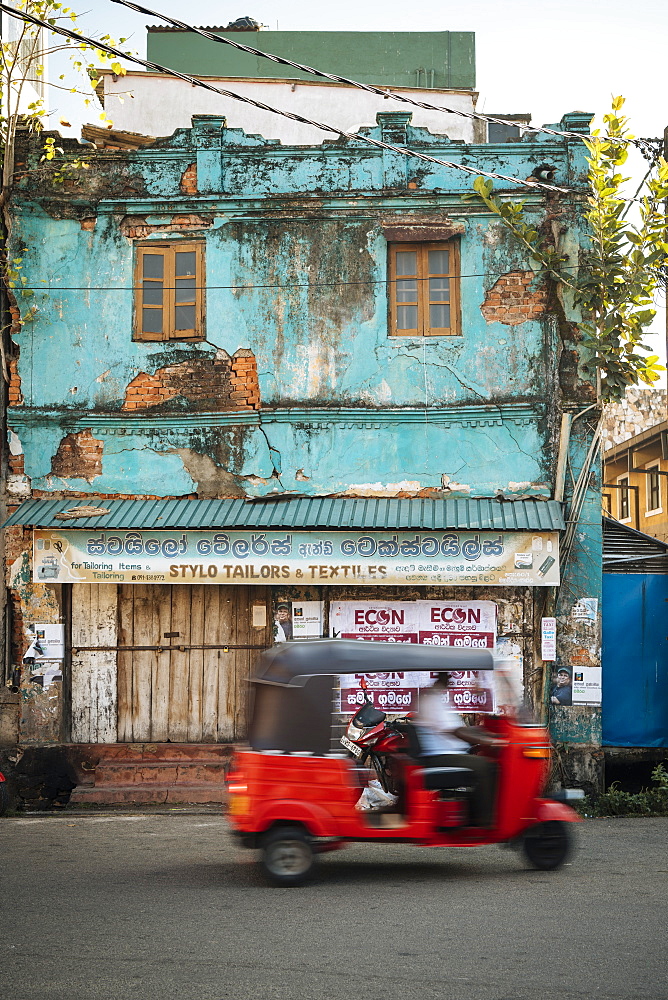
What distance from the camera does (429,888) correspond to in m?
7.90

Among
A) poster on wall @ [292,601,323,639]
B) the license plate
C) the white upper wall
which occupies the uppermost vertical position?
the white upper wall

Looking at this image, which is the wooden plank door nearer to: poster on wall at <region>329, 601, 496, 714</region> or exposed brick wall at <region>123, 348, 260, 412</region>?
exposed brick wall at <region>123, 348, 260, 412</region>

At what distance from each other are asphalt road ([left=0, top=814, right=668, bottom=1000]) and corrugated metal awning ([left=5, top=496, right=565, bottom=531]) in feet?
12.4

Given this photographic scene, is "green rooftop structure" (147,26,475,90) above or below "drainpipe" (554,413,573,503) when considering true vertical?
above

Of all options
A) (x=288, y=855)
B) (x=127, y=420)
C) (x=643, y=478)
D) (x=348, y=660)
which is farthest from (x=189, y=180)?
(x=643, y=478)

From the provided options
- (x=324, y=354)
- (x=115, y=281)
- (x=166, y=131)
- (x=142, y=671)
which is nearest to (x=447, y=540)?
(x=324, y=354)

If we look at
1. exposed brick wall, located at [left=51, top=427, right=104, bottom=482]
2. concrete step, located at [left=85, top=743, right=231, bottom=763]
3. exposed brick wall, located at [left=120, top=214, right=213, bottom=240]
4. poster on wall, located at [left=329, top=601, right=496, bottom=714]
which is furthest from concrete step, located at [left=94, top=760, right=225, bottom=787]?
exposed brick wall, located at [left=120, top=214, right=213, bottom=240]

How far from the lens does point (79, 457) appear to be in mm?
13234

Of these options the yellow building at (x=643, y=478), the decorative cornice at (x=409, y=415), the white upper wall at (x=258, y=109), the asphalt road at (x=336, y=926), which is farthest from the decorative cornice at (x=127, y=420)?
the yellow building at (x=643, y=478)

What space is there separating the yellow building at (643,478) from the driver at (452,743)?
589 inches

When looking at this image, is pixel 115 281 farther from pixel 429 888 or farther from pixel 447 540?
pixel 429 888

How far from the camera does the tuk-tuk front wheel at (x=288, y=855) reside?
793 cm

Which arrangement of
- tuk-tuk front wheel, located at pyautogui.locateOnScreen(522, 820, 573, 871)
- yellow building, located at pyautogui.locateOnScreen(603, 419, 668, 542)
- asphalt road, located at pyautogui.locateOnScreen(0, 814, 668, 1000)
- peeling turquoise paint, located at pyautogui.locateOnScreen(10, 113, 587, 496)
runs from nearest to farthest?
asphalt road, located at pyautogui.locateOnScreen(0, 814, 668, 1000)
tuk-tuk front wheel, located at pyautogui.locateOnScreen(522, 820, 573, 871)
peeling turquoise paint, located at pyautogui.locateOnScreen(10, 113, 587, 496)
yellow building, located at pyautogui.locateOnScreen(603, 419, 668, 542)

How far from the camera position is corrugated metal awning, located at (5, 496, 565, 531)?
484 inches
